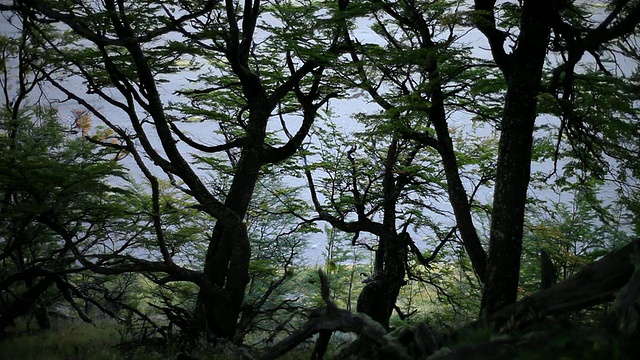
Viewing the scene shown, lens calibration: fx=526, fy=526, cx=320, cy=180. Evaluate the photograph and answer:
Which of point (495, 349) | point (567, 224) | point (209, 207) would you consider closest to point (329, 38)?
point (209, 207)

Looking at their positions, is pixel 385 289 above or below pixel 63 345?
above

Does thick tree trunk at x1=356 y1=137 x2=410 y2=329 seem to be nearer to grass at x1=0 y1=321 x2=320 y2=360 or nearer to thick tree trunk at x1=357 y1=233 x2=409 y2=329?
thick tree trunk at x1=357 y1=233 x2=409 y2=329

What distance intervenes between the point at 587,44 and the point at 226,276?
6.22m

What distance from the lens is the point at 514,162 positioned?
5.67 meters

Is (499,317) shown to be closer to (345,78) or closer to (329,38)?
(345,78)

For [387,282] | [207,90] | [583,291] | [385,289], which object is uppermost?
[207,90]

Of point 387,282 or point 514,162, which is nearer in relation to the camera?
point 514,162

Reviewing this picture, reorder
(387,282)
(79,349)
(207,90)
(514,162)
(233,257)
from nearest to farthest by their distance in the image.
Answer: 1. (514,162)
2. (79,349)
3. (233,257)
4. (387,282)
5. (207,90)

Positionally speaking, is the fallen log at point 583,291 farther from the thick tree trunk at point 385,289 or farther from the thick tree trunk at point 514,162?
the thick tree trunk at point 385,289

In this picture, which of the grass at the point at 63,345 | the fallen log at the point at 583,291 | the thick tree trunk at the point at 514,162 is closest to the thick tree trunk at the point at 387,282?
Answer: the thick tree trunk at the point at 514,162

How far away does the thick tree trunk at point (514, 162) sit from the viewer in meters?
5.65

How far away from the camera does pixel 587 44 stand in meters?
4.41

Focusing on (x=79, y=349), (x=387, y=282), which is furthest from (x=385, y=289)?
(x=79, y=349)

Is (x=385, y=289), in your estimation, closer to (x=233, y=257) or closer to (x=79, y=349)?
(x=233, y=257)
